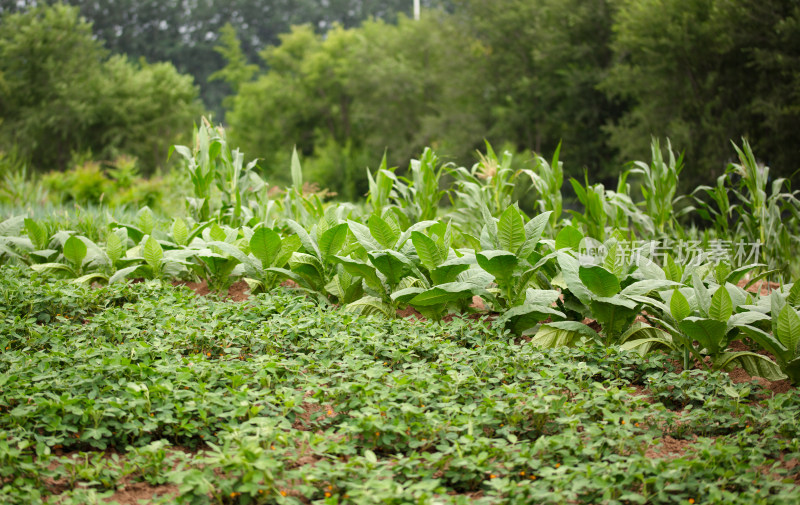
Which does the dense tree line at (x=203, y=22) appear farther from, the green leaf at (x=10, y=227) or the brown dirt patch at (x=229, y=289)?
the brown dirt patch at (x=229, y=289)

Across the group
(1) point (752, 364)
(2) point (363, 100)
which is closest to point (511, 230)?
(1) point (752, 364)

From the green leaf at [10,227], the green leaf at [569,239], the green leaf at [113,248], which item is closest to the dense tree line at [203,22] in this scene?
the green leaf at [10,227]

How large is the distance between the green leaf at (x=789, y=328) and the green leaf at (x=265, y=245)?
2310 millimetres

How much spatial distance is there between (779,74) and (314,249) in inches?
496

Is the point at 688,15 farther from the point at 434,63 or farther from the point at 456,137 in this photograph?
the point at 434,63

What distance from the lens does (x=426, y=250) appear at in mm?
2842

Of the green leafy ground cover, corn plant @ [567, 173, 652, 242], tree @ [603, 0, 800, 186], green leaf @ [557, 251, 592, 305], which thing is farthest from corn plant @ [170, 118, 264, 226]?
tree @ [603, 0, 800, 186]

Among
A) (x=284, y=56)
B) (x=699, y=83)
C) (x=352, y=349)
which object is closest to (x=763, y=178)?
(x=352, y=349)

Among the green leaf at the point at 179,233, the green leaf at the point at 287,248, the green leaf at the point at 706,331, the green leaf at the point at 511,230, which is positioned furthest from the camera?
the green leaf at the point at 179,233

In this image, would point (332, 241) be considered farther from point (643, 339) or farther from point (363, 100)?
A: point (363, 100)

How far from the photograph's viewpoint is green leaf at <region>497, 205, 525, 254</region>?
2.81 metres

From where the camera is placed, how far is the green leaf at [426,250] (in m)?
2.82

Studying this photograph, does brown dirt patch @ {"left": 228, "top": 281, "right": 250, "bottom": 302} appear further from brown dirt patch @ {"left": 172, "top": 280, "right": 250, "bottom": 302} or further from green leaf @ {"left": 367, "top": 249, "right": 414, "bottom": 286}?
green leaf @ {"left": 367, "top": 249, "right": 414, "bottom": 286}

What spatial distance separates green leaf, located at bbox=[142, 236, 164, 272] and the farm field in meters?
0.01
